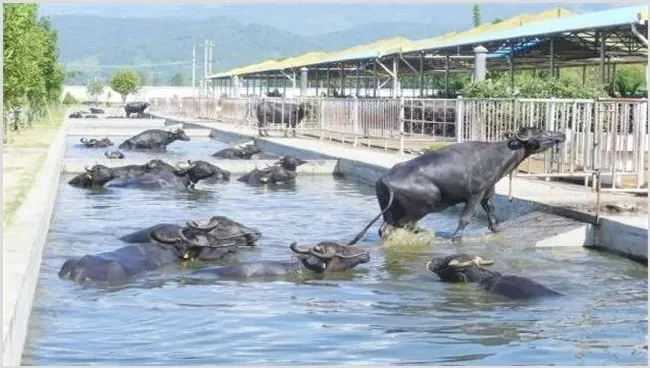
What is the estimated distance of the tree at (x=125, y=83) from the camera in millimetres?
122500

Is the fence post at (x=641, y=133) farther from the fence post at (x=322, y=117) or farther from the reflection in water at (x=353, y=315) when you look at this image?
the fence post at (x=322, y=117)

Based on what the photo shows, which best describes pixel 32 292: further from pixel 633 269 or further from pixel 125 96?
pixel 125 96

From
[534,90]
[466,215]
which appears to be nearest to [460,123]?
[534,90]

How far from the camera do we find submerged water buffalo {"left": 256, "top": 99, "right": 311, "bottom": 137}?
36438mm

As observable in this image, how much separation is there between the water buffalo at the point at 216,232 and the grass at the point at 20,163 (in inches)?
58.0

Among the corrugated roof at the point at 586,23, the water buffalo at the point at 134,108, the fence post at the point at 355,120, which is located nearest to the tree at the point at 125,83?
the water buffalo at the point at 134,108

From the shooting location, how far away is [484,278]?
1033cm

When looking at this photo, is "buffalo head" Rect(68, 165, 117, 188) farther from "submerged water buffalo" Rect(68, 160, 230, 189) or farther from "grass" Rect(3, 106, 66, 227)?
"grass" Rect(3, 106, 66, 227)

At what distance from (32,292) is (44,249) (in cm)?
352

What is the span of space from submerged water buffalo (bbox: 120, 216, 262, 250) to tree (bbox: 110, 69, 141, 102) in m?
111

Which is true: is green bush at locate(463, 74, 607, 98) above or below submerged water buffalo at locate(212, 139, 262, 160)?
above

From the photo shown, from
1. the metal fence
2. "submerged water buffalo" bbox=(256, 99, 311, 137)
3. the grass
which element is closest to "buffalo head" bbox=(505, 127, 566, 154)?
the metal fence

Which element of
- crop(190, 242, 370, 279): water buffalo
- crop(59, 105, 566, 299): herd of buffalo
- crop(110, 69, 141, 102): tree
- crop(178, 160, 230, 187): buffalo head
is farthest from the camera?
crop(110, 69, 141, 102): tree

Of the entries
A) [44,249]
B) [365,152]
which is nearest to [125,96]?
[365,152]
